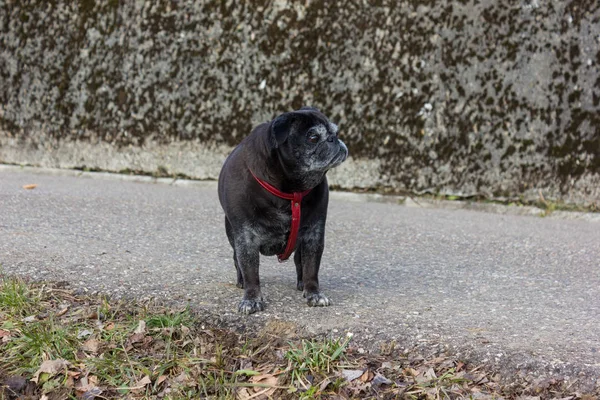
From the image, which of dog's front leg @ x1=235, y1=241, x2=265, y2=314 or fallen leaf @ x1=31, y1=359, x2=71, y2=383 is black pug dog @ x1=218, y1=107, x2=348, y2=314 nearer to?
dog's front leg @ x1=235, y1=241, x2=265, y2=314

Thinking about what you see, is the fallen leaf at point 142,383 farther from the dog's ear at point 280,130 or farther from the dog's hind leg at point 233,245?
the dog's ear at point 280,130

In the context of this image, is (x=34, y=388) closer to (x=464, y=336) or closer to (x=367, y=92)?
(x=464, y=336)

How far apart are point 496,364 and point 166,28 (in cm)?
624

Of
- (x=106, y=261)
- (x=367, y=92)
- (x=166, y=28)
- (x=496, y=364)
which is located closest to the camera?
(x=496, y=364)

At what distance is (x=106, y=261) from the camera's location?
173 inches

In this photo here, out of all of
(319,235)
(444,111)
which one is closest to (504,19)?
(444,111)

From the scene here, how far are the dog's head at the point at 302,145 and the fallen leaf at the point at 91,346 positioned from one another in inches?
50.0

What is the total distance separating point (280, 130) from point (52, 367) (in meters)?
1.55

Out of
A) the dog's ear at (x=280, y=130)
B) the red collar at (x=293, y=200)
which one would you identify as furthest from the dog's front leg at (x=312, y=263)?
the dog's ear at (x=280, y=130)

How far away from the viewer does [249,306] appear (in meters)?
3.51

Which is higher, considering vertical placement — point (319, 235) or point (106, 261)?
point (319, 235)

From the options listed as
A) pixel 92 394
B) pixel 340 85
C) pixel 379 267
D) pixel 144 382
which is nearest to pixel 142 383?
pixel 144 382

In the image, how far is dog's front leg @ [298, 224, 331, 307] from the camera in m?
3.61

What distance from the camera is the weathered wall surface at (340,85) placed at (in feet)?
22.6
